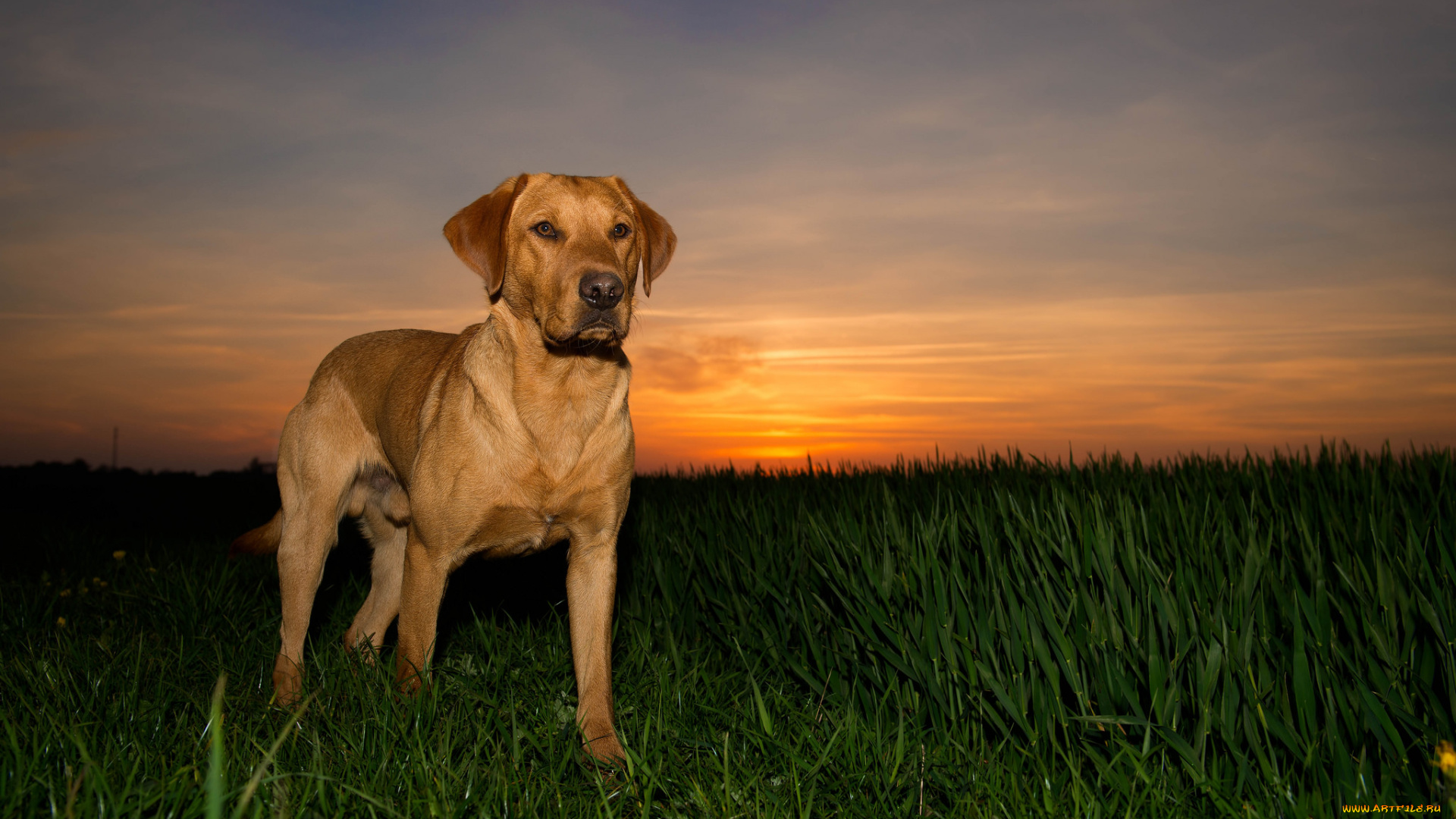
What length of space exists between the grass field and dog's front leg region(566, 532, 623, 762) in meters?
0.12

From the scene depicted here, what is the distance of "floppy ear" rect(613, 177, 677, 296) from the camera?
3.73 m

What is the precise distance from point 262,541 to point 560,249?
245 cm

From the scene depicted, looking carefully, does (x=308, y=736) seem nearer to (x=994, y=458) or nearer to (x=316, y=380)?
(x=316, y=380)

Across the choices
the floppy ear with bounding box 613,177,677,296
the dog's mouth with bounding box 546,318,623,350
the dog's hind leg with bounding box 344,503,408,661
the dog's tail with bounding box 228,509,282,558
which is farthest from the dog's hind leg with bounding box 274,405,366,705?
the floppy ear with bounding box 613,177,677,296

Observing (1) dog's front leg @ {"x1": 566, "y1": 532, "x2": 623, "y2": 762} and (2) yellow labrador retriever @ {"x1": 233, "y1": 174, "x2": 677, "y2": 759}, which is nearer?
(1) dog's front leg @ {"x1": 566, "y1": 532, "x2": 623, "y2": 762}

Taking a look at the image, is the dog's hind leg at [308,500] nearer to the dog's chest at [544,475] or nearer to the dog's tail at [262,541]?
the dog's tail at [262,541]

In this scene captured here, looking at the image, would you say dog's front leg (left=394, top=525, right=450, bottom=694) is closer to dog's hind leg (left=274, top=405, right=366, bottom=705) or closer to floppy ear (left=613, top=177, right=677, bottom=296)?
dog's hind leg (left=274, top=405, right=366, bottom=705)

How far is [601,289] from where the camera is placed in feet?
10.2

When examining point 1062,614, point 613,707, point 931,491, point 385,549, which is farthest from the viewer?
point 931,491

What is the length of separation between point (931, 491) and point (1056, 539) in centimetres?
308

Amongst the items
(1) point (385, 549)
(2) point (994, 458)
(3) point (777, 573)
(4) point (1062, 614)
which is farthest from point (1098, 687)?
(2) point (994, 458)

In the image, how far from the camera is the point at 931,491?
6469 millimetres

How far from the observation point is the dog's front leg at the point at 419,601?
11.3 feet

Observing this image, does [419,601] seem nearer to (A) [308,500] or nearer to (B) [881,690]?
(A) [308,500]
